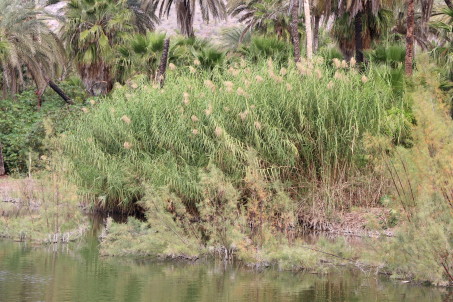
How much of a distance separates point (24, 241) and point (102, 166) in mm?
4785

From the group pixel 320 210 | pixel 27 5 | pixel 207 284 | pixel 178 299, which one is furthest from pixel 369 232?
pixel 27 5

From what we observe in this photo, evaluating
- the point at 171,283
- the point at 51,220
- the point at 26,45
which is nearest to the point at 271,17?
the point at 26,45

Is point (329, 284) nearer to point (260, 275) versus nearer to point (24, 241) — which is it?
point (260, 275)

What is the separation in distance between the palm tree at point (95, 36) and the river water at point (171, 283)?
71.8 feet

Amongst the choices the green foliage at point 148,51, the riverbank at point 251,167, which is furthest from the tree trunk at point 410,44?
the green foliage at point 148,51

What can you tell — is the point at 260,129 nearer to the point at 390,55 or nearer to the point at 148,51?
the point at 390,55

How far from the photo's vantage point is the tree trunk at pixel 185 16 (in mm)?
38969

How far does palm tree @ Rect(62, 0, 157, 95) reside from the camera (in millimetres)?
36469

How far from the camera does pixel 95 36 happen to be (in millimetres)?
36844

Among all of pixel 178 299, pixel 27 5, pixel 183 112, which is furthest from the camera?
pixel 27 5

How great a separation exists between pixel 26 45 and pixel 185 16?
8.64 metres

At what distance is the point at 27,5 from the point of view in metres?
35.3

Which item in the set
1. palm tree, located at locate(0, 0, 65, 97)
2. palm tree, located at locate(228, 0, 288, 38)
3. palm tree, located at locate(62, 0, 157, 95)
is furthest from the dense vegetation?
palm tree, located at locate(228, 0, 288, 38)

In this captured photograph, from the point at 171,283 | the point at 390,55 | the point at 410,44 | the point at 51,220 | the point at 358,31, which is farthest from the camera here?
the point at 358,31
